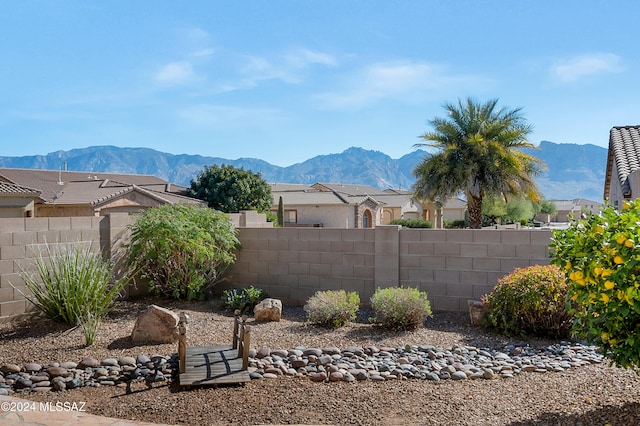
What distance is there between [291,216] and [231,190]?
7.02 m

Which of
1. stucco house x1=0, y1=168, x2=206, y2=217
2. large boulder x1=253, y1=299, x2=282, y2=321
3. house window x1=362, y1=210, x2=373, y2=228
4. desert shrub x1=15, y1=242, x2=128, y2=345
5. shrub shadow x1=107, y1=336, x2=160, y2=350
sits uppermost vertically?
stucco house x1=0, y1=168, x2=206, y2=217

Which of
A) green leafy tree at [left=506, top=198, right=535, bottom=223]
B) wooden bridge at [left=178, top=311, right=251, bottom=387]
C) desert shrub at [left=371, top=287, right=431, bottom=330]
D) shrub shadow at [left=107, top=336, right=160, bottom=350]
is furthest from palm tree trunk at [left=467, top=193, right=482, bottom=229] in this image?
green leafy tree at [left=506, top=198, right=535, bottom=223]

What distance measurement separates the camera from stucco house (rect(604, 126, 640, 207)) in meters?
12.4

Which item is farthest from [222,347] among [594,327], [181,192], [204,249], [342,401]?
[181,192]

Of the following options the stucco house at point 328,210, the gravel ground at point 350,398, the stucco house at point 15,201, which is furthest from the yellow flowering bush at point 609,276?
the stucco house at point 328,210

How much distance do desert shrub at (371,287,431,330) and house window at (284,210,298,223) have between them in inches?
1399

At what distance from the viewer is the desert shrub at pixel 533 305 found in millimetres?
7754

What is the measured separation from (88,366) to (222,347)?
5.08ft

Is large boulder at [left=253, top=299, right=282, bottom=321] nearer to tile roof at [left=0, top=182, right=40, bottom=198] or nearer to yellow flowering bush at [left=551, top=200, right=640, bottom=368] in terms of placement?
yellow flowering bush at [left=551, top=200, right=640, bottom=368]

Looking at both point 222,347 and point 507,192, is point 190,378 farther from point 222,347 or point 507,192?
point 507,192

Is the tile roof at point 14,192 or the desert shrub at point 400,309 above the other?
the tile roof at point 14,192

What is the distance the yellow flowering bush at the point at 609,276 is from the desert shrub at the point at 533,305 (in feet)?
11.1

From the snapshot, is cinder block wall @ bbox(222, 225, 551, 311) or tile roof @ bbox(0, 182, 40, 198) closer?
cinder block wall @ bbox(222, 225, 551, 311)

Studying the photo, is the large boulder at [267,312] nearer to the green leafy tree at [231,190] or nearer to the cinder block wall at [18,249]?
the cinder block wall at [18,249]
